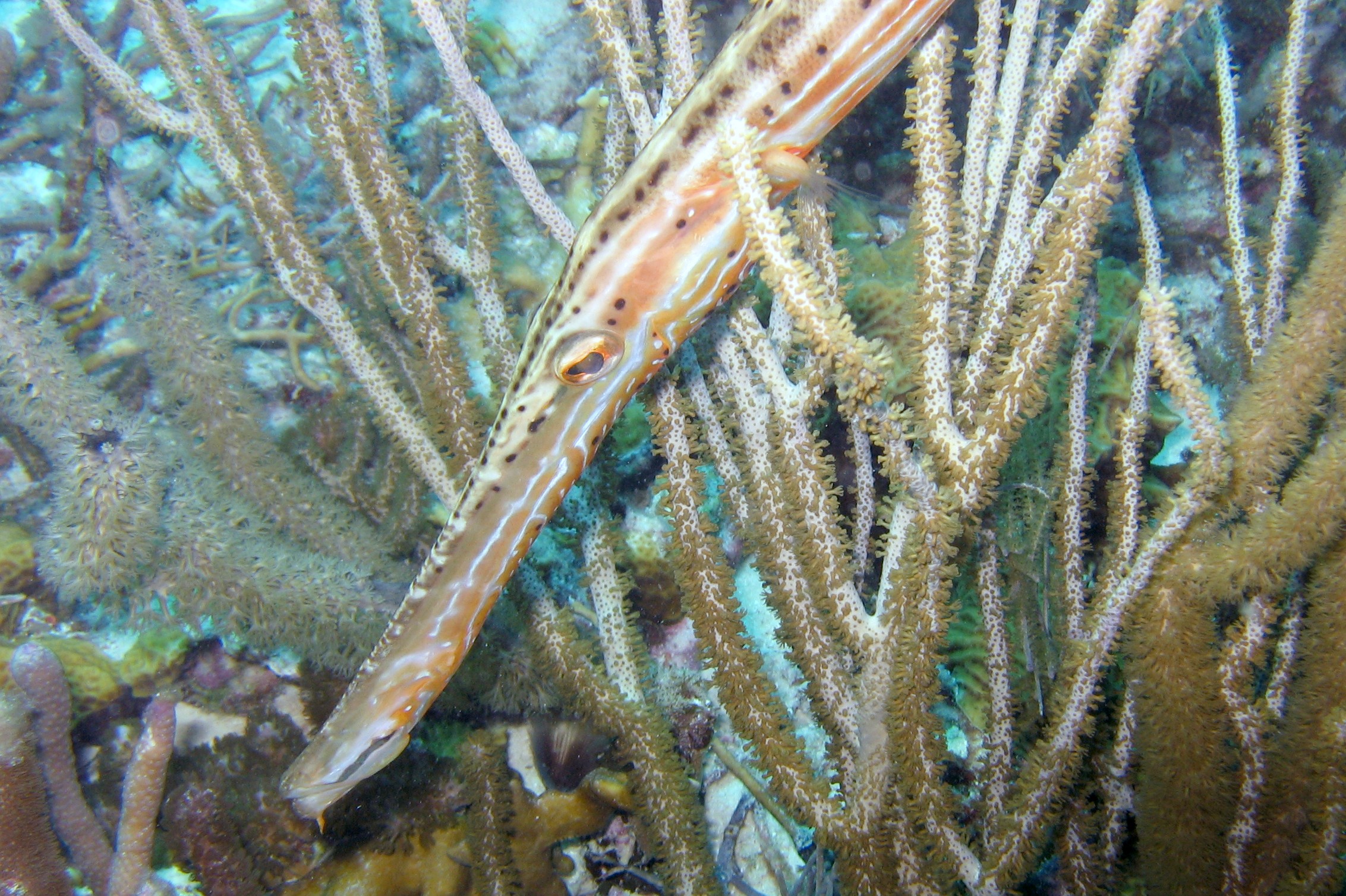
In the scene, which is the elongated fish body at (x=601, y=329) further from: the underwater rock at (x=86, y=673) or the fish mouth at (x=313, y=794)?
the underwater rock at (x=86, y=673)

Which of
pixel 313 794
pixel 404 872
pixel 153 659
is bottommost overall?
pixel 404 872

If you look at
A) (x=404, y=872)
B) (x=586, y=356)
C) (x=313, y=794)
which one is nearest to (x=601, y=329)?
(x=586, y=356)

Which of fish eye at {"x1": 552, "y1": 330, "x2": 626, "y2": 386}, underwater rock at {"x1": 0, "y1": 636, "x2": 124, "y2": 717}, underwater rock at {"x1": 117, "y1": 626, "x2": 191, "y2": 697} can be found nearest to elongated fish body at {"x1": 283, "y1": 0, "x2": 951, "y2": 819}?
fish eye at {"x1": 552, "y1": 330, "x2": 626, "y2": 386}

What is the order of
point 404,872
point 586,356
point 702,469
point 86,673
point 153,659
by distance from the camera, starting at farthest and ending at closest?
point 702,469 → point 153,659 → point 86,673 → point 404,872 → point 586,356

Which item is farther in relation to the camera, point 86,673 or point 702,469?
point 702,469

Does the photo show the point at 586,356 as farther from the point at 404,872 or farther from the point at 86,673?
the point at 86,673

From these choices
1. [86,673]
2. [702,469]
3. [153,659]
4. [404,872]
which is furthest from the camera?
[702,469]

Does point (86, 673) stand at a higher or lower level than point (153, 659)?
higher
